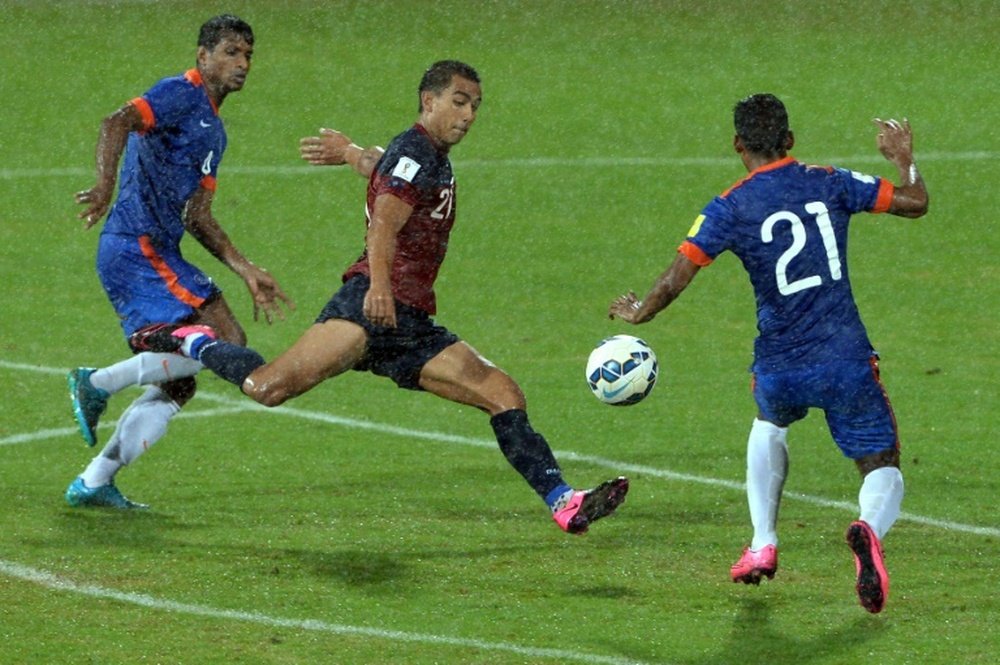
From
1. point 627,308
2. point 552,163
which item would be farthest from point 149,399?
point 552,163

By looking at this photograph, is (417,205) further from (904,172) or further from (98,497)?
(98,497)

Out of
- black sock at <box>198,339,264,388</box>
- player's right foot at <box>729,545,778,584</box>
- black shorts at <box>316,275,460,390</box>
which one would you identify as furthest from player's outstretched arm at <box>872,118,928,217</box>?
black sock at <box>198,339,264,388</box>

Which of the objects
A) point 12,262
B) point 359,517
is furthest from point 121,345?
point 359,517

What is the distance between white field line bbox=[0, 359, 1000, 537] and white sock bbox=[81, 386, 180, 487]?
1.86 m

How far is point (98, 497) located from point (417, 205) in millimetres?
2529

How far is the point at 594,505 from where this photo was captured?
8.85 metres

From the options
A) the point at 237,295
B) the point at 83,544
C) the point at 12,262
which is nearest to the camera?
the point at 83,544

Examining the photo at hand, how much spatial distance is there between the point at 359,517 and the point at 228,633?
219 centimetres

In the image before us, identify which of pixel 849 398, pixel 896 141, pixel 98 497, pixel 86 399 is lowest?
pixel 98 497

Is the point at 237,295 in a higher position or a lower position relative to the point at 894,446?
lower

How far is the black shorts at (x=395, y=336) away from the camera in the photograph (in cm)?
938

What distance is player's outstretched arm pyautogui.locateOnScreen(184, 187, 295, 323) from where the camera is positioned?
10562 mm

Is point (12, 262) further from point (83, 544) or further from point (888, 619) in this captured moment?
point (888, 619)

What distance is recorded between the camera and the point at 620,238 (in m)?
19.5
